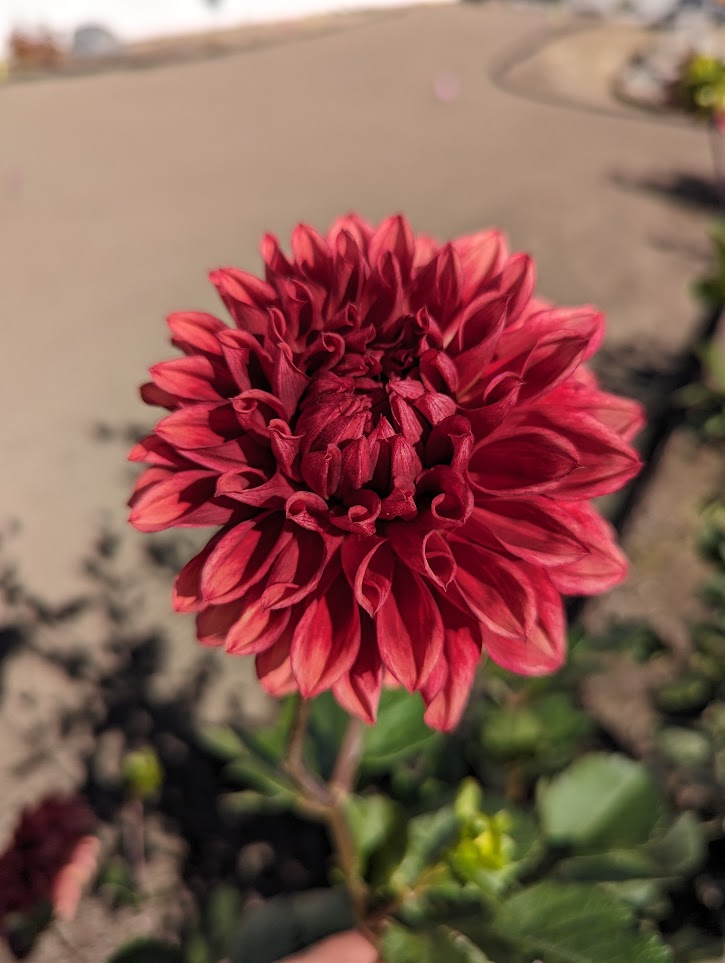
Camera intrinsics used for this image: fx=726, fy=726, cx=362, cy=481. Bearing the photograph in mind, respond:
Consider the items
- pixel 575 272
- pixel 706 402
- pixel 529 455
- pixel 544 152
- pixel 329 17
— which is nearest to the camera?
pixel 529 455

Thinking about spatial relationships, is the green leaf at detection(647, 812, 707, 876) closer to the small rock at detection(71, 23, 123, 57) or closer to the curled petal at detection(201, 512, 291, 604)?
the curled petal at detection(201, 512, 291, 604)

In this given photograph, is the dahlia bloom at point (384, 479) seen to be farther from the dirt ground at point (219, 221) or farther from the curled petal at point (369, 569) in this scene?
the dirt ground at point (219, 221)

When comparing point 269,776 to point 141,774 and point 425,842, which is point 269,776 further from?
point 141,774

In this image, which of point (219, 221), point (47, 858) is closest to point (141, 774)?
point (47, 858)

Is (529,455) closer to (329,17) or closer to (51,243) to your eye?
(51,243)

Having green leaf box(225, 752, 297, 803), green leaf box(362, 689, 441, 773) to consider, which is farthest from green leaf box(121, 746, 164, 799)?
green leaf box(362, 689, 441, 773)

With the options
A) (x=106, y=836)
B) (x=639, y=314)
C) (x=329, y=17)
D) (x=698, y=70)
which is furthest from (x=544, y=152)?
(x=329, y=17)
